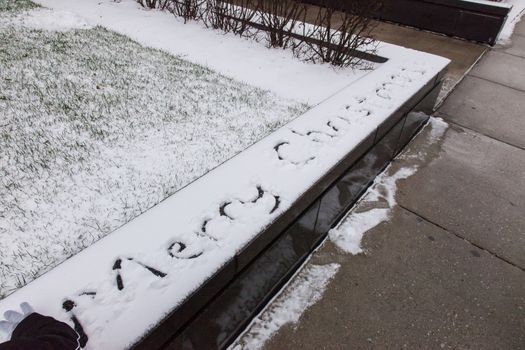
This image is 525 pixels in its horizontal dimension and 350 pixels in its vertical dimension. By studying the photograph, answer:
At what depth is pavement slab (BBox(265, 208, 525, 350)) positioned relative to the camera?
205 cm

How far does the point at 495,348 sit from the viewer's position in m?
2.03

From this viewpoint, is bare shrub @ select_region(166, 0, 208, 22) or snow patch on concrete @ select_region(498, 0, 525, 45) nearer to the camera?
bare shrub @ select_region(166, 0, 208, 22)

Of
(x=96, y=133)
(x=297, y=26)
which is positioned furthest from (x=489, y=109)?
(x=96, y=133)

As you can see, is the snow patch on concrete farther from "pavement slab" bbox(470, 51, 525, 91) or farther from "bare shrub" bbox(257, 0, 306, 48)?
"bare shrub" bbox(257, 0, 306, 48)

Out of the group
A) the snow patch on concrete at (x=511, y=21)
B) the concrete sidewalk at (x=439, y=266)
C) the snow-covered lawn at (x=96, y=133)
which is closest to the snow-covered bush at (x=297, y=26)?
the snow-covered lawn at (x=96, y=133)

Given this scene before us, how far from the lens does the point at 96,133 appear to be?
321 centimetres

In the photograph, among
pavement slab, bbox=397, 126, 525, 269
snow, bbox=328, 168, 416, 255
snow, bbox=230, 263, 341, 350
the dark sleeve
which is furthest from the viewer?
pavement slab, bbox=397, 126, 525, 269

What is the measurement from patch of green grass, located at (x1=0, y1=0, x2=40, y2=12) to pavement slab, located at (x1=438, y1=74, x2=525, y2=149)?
22.2 feet

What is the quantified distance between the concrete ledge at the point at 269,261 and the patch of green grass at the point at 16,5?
643 centimetres

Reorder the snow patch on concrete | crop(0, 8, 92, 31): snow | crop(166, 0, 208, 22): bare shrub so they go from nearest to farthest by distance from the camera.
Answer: crop(0, 8, 92, 31): snow
crop(166, 0, 208, 22): bare shrub
the snow patch on concrete

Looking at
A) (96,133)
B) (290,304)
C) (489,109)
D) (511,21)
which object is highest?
(511,21)

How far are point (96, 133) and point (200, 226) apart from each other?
1888 millimetres

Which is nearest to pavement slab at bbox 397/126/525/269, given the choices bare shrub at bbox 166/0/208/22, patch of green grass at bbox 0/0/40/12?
bare shrub at bbox 166/0/208/22

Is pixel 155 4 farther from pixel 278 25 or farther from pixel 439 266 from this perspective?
pixel 439 266
